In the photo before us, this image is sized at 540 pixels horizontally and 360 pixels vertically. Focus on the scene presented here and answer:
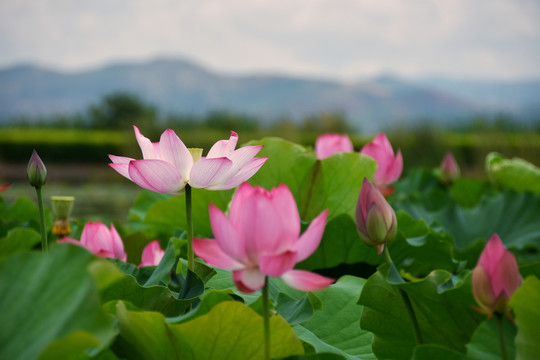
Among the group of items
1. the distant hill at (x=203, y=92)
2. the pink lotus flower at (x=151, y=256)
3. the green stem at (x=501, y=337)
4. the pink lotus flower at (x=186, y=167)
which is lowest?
the distant hill at (x=203, y=92)

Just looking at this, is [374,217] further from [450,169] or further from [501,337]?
[450,169]

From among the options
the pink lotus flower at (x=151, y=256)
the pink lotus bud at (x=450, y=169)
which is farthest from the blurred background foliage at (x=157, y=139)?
the pink lotus flower at (x=151, y=256)

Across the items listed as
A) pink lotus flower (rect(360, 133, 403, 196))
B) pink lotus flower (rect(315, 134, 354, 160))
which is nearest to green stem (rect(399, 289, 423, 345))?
pink lotus flower (rect(360, 133, 403, 196))

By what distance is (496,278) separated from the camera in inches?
20.5

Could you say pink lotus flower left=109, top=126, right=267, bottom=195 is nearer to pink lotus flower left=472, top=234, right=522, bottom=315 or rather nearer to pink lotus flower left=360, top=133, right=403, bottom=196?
pink lotus flower left=472, top=234, right=522, bottom=315

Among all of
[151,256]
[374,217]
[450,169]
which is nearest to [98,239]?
Result: [151,256]

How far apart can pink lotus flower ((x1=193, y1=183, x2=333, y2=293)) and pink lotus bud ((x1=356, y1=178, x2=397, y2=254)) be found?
6.3 inches

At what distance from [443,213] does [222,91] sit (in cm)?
14545

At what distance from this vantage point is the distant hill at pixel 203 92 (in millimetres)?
124812

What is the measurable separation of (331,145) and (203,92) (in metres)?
143

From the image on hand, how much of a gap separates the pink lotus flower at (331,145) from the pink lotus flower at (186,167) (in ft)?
2.32

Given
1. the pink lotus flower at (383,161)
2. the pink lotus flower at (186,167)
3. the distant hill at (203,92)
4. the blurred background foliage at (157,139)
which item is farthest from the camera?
the distant hill at (203,92)

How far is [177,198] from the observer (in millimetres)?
1248

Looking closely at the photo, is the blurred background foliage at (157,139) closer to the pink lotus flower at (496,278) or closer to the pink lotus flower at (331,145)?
the pink lotus flower at (331,145)
